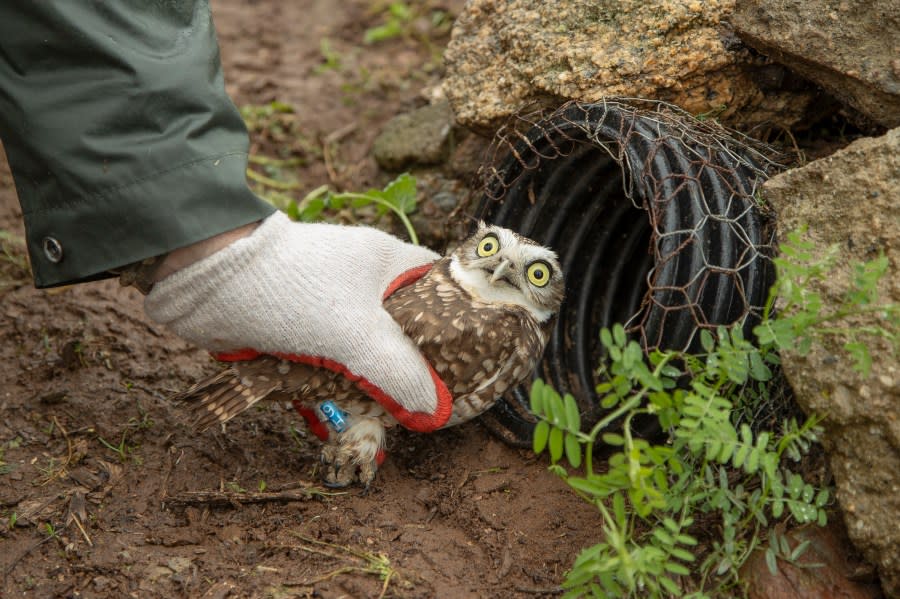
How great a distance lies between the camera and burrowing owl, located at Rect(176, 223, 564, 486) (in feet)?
10.0

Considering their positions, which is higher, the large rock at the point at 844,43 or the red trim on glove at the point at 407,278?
the large rock at the point at 844,43

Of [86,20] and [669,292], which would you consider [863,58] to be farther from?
[86,20]

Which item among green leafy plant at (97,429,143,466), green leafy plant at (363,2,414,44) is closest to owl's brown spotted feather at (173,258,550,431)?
green leafy plant at (97,429,143,466)

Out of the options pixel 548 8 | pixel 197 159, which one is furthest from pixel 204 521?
pixel 548 8

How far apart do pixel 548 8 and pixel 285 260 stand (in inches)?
65.8

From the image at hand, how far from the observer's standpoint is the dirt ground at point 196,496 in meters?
2.71

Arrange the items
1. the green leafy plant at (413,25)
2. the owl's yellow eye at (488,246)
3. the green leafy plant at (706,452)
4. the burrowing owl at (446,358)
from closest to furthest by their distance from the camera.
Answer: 1. the green leafy plant at (706,452)
2. the burrowing owl at (446,358)
3. the owl's yellow eye at (488,246)
4. the green leafy plant at (413,25)

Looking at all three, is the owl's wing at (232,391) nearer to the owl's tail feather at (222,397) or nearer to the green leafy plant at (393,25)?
the owl's tail feather at (222,397)

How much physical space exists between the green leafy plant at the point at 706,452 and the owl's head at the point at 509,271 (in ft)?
2.91

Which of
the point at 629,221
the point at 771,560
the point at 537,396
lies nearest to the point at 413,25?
the point at 629,221

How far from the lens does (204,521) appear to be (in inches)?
118

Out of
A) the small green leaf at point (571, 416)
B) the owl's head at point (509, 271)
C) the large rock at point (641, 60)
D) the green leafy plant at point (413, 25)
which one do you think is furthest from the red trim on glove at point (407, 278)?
the green leafy plant at point (413, 25)

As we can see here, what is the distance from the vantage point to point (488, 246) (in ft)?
11.3

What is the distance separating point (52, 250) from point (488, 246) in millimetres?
1614
